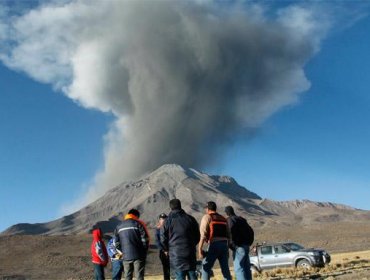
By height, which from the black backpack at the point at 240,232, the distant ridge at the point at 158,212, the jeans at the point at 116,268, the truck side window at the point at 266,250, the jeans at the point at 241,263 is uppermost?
the distant ridge at the point at 158,212

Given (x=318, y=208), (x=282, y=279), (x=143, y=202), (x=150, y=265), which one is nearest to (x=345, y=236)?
(x=150, y=265)

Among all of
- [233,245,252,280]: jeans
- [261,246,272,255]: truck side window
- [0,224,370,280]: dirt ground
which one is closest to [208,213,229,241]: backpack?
[233,245,252,280]: jeans

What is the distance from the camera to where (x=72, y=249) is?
7906cm

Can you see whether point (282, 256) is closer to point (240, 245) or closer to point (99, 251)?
point (99, 251)

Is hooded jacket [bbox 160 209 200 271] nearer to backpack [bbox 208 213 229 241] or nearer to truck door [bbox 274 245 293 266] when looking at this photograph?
backpack [bbox 208 213 229 241]

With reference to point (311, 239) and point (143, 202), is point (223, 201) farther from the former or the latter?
point (311, 239)

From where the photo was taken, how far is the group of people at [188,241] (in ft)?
29.6

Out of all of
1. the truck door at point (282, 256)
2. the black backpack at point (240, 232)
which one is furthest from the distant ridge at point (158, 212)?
the black backpack at point (240, 232)

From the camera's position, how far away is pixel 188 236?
9.02 m

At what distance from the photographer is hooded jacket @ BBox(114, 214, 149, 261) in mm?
9898

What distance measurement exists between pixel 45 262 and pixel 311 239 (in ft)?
143

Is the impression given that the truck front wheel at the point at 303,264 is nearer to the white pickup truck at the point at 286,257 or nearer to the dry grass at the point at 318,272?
the white pickup truck at the point at 286,257

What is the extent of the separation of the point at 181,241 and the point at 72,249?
7367cm

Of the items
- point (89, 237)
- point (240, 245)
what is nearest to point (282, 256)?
point (240, 245)
